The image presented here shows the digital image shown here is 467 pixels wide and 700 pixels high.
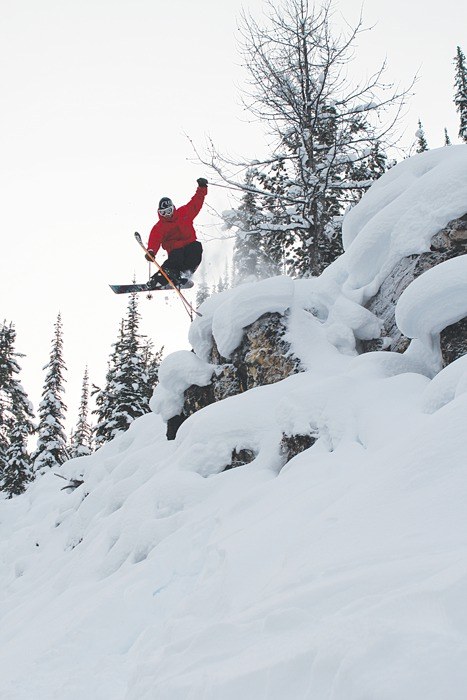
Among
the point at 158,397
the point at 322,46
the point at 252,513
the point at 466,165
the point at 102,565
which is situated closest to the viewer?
the point at 252,513

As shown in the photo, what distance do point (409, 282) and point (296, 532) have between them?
13.3ft

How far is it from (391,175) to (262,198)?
442 cm

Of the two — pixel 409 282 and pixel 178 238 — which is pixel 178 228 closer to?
pixel 178 238

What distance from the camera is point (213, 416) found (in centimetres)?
605

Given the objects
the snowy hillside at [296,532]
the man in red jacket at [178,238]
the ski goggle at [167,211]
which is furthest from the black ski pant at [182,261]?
the snowy hillside at [296,532]

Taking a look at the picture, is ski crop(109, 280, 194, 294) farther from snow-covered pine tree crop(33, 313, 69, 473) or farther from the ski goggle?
snow-covered pine tree crop(33, 313, 69, 473)

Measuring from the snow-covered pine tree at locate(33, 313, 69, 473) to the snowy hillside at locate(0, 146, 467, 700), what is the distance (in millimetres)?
20808

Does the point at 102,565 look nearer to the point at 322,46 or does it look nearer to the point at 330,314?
the point at 330,314

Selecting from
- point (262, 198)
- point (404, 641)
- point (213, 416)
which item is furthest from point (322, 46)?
point (404, 641)

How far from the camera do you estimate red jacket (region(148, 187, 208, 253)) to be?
9.90 metres

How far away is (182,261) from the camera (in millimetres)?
10102

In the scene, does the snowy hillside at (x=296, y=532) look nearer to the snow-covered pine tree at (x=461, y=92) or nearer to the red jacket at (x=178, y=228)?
the red jacket at (x=178, y=228)

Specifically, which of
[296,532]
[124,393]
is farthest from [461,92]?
[296,532]

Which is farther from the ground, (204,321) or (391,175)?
(391,175)
